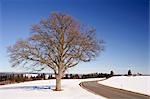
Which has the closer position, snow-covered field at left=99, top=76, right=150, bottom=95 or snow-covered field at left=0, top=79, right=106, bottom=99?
snow-covered field at left=0, top=79, right=106, bottom=99

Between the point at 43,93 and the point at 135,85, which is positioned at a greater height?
the point at 43,93

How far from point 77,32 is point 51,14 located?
165 inches

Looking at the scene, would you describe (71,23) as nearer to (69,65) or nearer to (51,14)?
(51,14)

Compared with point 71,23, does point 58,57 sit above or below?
below

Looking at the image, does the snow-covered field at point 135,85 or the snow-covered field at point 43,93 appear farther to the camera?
the snow-covered field at point 135,85

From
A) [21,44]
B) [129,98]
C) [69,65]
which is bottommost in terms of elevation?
[129,98]

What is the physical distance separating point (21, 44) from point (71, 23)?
6984 millimetres

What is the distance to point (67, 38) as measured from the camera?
1633 inches

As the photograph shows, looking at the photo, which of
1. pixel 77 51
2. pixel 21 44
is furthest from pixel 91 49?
pixel 21 44

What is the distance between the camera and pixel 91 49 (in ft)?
137

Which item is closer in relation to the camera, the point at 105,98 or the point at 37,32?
the point at 105,98

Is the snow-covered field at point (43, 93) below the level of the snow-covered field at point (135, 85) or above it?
above

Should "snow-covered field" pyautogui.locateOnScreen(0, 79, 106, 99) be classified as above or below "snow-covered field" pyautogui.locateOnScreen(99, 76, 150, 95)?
above

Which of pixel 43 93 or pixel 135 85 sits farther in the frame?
pixel 135 85
